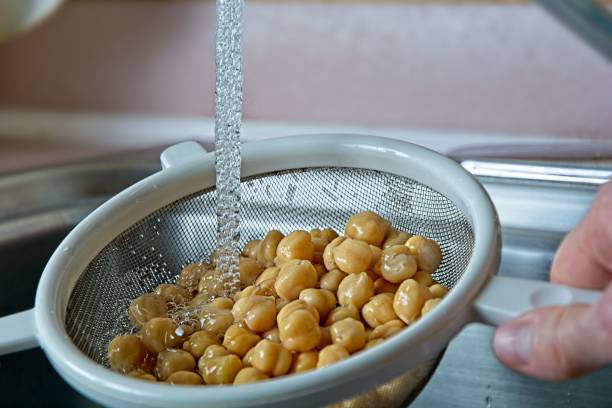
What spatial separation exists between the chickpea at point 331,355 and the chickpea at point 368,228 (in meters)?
0.12

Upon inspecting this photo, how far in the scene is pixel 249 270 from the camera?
616 mm

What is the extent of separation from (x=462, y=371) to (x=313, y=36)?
89 centimetres

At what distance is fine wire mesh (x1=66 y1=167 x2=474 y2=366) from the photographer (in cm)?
57

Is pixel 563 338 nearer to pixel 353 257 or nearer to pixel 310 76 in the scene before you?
pixel 353 257

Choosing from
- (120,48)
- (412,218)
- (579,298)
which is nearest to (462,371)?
(412,218)

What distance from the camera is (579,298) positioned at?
0.43 m

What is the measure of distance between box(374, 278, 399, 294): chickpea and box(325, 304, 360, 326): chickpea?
→ 0.10ft

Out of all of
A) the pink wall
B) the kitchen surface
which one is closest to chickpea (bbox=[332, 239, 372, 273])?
the kitchen surface

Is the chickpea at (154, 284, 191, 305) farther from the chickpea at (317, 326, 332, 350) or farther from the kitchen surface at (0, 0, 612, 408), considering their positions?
the kitchen surface at (0, 0, 612, 408)

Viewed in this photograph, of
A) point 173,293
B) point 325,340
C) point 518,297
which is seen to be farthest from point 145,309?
point 518,297

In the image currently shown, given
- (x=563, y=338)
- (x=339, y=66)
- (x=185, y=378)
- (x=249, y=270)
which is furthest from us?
(x=339, y=66)

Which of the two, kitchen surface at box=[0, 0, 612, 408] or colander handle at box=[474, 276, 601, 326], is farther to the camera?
kitchen surface at box=[0, 0, 612, 408]

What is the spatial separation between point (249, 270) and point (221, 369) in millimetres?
115

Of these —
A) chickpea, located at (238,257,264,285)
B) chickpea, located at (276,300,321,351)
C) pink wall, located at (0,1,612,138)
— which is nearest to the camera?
chickpea, located at (276,300,321,351)
